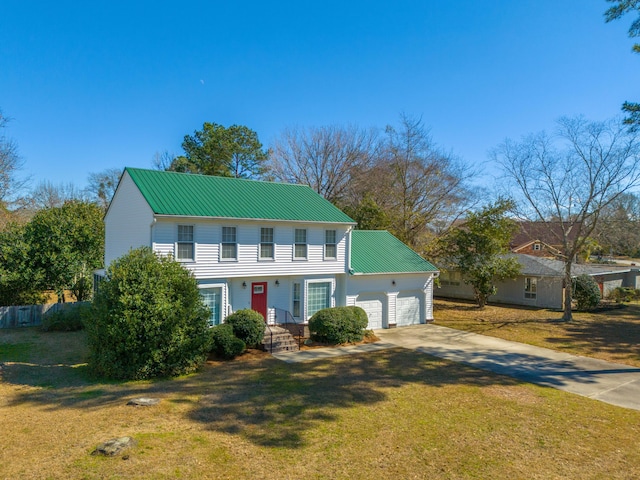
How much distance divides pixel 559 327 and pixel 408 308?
842 centimetres

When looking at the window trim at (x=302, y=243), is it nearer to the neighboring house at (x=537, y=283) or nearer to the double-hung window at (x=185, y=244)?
the double-hung window at (x=185, y=244)

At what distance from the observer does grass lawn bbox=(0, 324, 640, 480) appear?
8.08 meters

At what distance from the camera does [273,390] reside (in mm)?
12586

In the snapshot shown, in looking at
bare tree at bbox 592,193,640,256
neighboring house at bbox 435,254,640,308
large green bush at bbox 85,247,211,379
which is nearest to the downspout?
large green bush at bbox 85,247,211,379

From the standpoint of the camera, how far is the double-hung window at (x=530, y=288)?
32.3 meters

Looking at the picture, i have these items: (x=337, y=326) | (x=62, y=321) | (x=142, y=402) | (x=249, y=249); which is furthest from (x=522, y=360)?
(x=62, y=321)

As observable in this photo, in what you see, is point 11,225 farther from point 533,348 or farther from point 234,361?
point 533,348

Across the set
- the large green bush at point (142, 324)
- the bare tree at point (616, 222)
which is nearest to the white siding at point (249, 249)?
the large green bush at point (142, 324)

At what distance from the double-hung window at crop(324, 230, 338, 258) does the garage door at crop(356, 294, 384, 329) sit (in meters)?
2.86

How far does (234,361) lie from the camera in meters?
16.0

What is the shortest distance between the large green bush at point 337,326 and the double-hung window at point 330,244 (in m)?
3.14

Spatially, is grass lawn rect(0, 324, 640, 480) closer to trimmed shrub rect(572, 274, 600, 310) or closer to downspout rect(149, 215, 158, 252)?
downspout rect(149, 215, 158, 252)

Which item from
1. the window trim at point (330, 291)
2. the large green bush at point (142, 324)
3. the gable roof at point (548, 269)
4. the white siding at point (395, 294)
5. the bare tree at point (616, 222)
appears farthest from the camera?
the gable roof at point (548, 269)

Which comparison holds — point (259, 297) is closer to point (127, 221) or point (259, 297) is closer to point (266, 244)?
point (266, 244)
